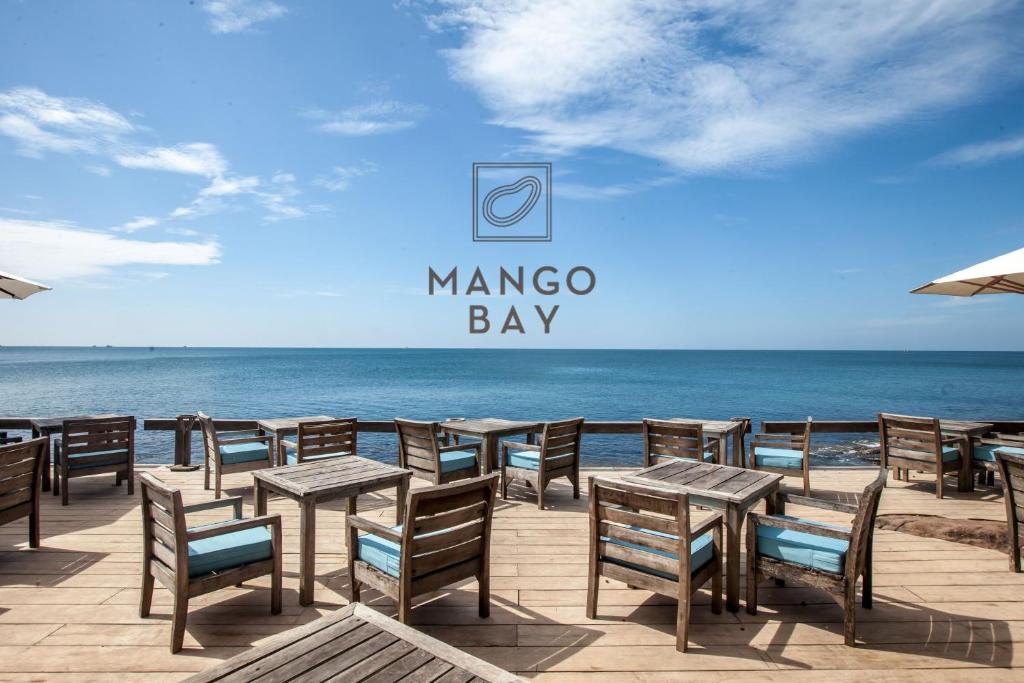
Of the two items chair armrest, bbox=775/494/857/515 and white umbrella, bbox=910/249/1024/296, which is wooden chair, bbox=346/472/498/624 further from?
white umbrella, bbox=910/249/1024/296

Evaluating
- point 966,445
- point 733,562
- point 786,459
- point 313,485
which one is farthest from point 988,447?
point 313,485

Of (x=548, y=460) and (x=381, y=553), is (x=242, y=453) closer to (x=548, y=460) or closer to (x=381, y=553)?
(x=548, y=460)

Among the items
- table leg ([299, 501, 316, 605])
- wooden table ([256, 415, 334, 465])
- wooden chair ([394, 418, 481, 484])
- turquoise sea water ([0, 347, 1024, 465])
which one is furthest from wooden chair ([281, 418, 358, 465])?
turquoise sea water ([0, 347, 1024, 465])

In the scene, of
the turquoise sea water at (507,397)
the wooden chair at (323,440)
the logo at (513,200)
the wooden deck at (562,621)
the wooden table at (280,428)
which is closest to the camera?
the wooden deck at (562,621)

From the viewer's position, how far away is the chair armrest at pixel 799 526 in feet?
9.47

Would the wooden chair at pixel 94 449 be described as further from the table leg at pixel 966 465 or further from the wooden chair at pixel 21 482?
the table leg at pixel 966 465

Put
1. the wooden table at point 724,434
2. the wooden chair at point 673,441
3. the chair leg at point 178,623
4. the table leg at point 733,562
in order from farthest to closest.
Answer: the wooden table at point 724,434, the wooden chair at point 673,441, the table leg at point 733,562, the chair leg at point 178,623

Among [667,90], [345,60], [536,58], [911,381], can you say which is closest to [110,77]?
[345,60]

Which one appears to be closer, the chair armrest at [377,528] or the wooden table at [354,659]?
the wooden table at [354,659]

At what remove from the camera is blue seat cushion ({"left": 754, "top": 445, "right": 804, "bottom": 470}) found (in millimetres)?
6047

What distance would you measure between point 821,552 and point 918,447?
435 cm

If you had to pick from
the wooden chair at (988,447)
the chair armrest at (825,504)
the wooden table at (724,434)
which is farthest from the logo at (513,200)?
the chair armrest at (825,504)

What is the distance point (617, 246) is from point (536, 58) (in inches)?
779

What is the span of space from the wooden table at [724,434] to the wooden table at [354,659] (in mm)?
4456
